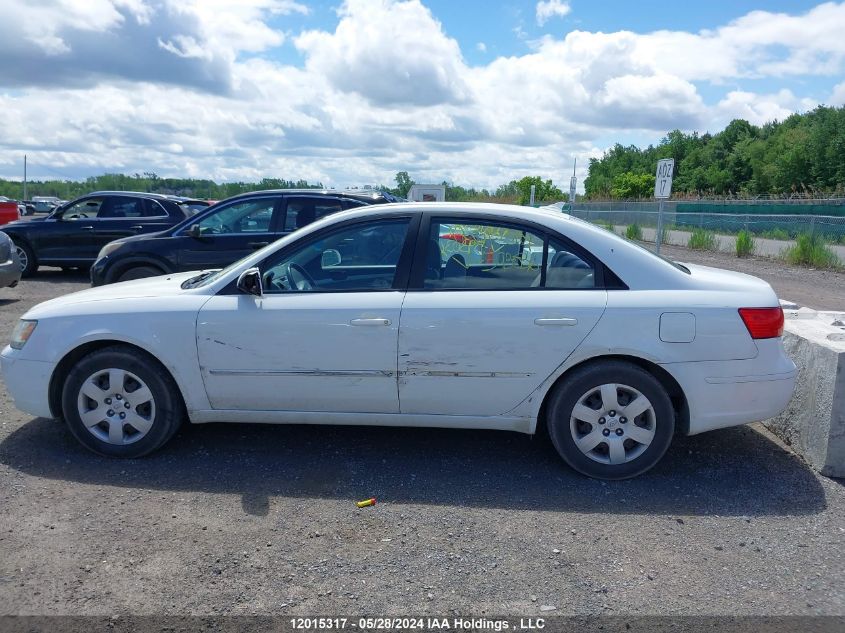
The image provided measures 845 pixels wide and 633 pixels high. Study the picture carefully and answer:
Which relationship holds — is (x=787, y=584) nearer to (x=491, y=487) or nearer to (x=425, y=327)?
(x=491, y=487)

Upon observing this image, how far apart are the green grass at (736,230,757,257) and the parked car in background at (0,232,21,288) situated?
19320 mm

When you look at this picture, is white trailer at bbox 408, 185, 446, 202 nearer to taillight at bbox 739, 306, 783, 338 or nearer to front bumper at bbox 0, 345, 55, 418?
front bumper at bbox 0, 345, 55, 418

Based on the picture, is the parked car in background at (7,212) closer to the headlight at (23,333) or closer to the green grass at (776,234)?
the headlight at (23,333)

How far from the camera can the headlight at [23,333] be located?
15.1 feet

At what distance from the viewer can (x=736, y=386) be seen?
4211mm

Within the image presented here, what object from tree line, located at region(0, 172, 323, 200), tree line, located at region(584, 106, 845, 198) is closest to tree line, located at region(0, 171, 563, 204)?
tree line, located at region(0, 172, 323, 200)

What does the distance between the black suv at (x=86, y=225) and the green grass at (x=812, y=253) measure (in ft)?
51.5

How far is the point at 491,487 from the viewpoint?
4246mm

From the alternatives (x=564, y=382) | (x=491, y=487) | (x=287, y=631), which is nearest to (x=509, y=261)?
(x=564, y=382)

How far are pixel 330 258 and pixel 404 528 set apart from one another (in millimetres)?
1821

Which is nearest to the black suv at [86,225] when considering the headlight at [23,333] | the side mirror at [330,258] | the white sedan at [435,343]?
the headlight at [23,333]

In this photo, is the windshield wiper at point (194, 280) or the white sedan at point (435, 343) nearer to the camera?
the white sedan at point (435, 343)

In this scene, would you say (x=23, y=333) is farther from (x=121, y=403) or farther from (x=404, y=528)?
(x=404, y=528)

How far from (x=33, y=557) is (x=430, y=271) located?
102 inches
